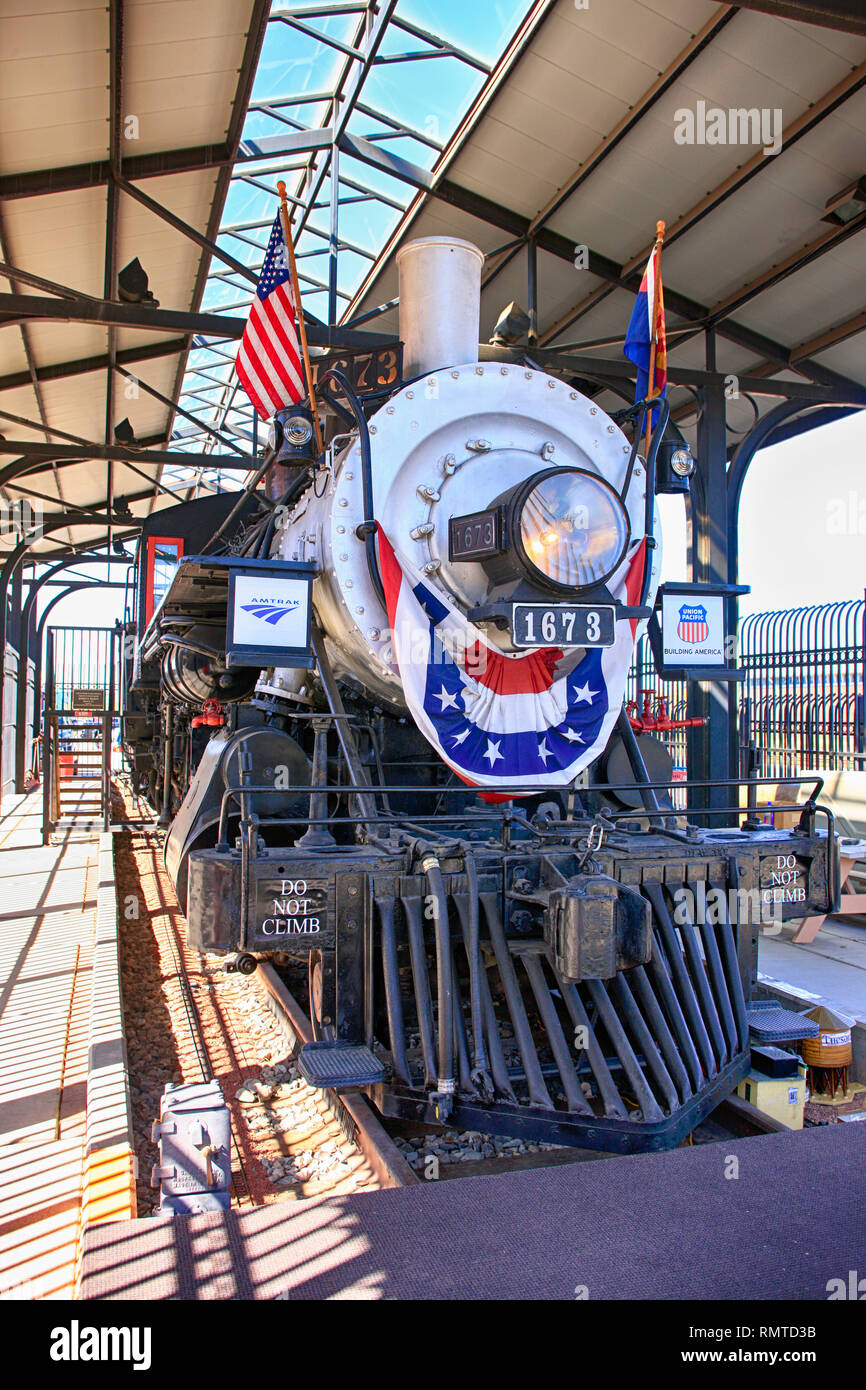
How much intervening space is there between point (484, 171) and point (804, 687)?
715 cm

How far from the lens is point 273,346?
15.9 feet

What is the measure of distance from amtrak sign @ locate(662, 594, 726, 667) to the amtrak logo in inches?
70.5

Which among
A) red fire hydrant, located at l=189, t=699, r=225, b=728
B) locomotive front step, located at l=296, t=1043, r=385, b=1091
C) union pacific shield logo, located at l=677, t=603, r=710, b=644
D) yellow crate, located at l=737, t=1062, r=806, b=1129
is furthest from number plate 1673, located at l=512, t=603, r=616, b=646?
red fire hydrant, located at l=189, t=699, r=225, b=728

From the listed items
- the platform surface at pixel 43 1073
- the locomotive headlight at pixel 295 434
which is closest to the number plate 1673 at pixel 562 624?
the locomotive headlight at pixel 295 434

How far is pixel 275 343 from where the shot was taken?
15.9 ft

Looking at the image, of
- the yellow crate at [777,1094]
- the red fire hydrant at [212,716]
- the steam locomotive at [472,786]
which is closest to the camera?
the steam locomotive at [472,786]

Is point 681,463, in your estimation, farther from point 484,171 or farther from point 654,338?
point 484,171

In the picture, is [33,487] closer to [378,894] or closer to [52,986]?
[52,986]

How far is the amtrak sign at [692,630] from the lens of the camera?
4453mm

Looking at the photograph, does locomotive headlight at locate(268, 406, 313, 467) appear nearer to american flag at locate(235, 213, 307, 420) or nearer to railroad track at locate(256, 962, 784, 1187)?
american flag at locate(235, 213, 307, 420)

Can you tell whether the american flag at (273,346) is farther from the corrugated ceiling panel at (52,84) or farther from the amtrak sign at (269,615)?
the corrugated ceiling panel at (52,84)

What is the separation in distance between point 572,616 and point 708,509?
278 inches

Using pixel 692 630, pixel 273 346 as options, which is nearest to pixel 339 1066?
pixel 692 630

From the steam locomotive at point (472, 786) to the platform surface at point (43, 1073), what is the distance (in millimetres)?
826
